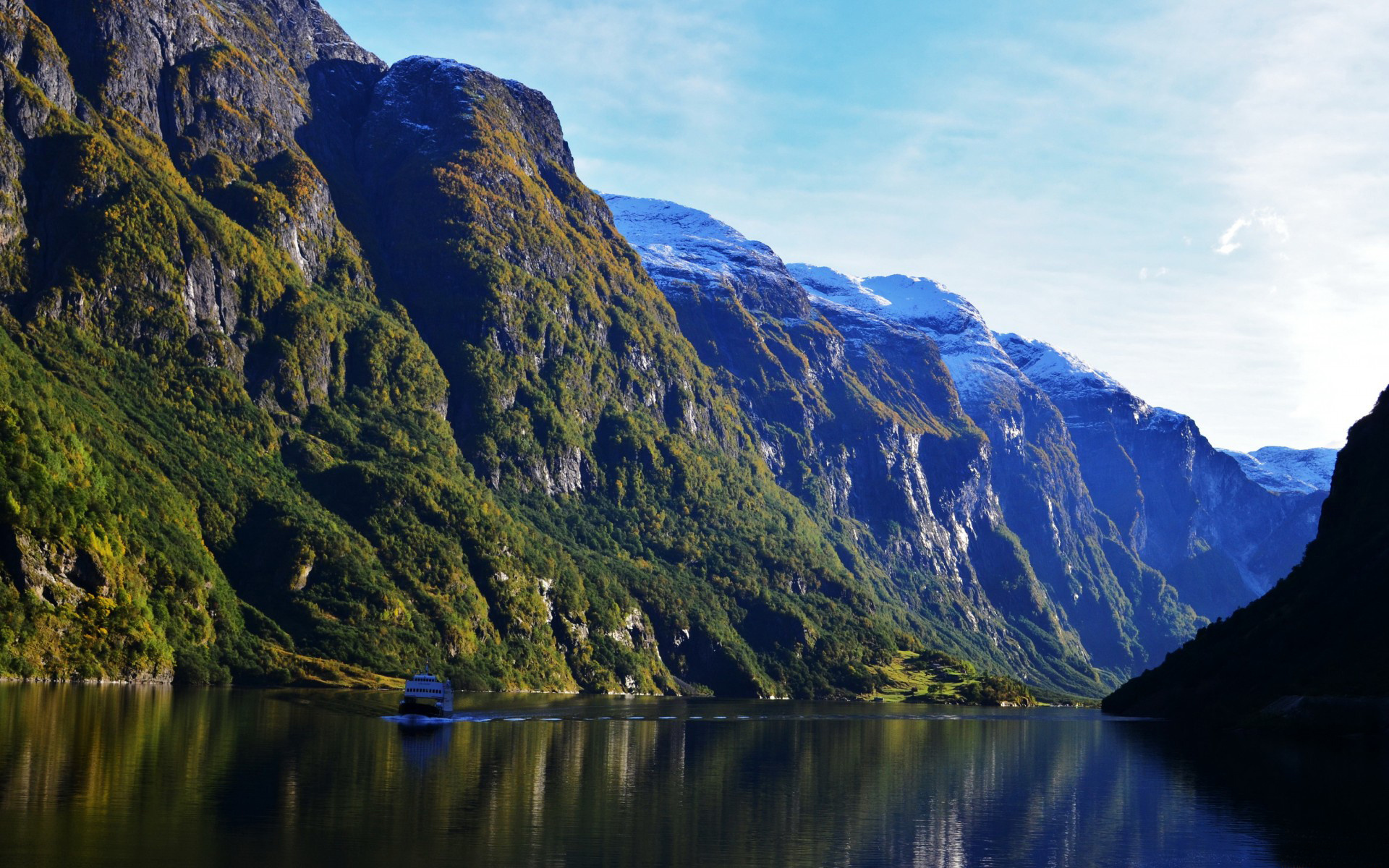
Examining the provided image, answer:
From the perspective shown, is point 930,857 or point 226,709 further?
point 226,709

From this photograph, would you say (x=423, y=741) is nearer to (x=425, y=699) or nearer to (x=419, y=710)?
(x=419, y=710)

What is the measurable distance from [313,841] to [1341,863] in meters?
61.0

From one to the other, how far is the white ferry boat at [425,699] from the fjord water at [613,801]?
14.6 m

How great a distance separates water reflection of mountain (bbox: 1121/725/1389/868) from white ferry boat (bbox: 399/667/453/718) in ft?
319

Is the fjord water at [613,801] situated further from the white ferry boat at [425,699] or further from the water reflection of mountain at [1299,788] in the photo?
the white ferry boat at [425,699]

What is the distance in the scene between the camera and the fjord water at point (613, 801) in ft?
237

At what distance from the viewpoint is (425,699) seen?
586 feet

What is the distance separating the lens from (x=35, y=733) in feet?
386

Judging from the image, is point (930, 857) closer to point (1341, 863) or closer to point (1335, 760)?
point (1341, 863)

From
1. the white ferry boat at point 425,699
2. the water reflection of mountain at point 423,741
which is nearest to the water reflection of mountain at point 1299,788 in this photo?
the water reflection of mountain at point 423,741

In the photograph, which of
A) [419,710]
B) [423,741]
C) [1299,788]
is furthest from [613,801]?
[419,710]

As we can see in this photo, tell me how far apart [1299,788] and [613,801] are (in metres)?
65.1

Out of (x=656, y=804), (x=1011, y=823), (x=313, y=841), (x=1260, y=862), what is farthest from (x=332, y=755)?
(x=1260, y=862)

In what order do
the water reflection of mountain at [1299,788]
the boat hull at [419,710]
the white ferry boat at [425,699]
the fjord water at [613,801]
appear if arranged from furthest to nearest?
the white ferry boat at [425,699] < the boat hull at [419,710] < the water reflection of mountain at [1299,788] < the fjord water at [613,801]
